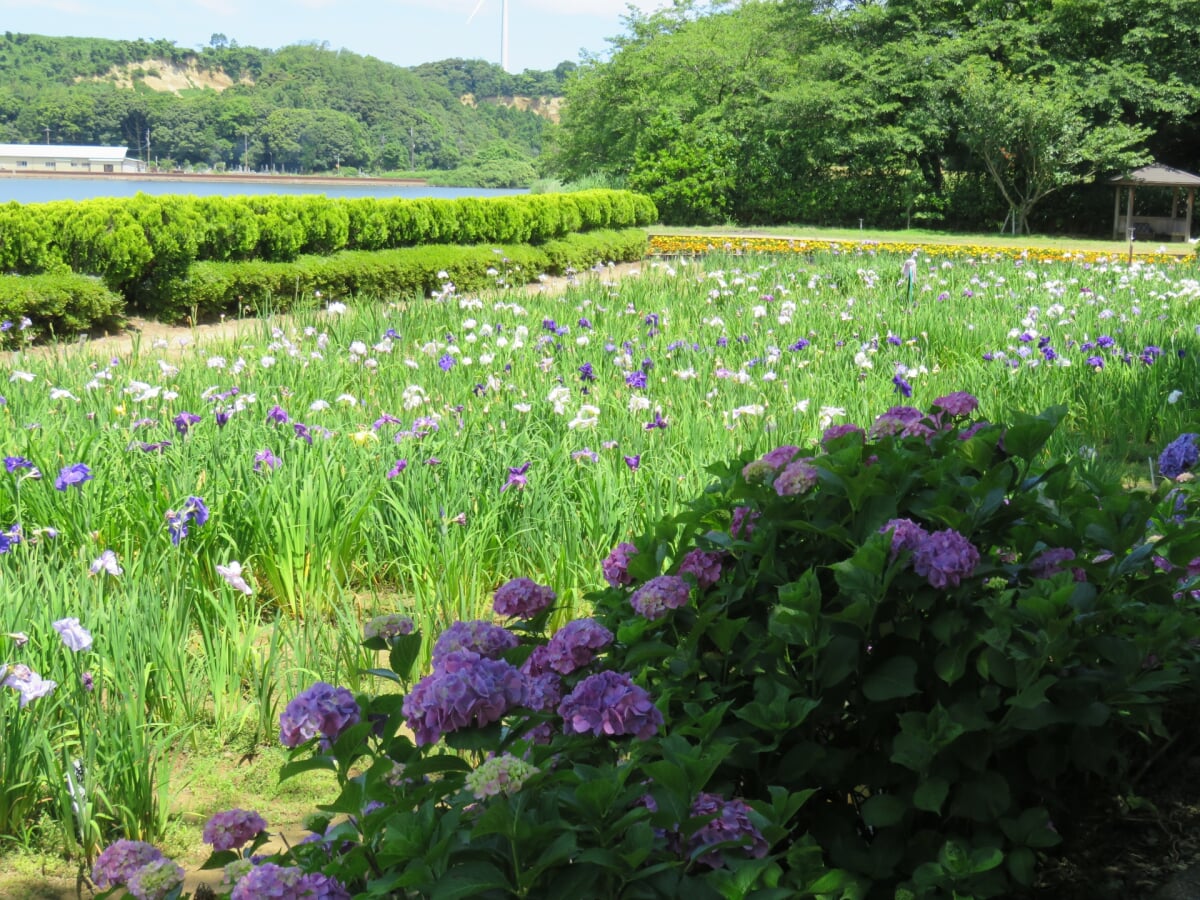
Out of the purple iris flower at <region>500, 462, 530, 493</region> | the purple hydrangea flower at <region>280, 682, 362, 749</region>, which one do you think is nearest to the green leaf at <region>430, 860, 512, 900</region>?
the purple hydrangea flower at <region>280, 682, 362, 749</region>

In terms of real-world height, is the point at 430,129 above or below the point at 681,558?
above

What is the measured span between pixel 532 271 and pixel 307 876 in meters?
13.1

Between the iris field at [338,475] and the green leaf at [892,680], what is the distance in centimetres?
141

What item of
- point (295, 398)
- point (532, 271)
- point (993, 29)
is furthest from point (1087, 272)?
point (993, 29)

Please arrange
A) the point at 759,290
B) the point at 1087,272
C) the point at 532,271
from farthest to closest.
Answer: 1. the point at 532,271
2. the point at 1087,272
3. the point at 759,290

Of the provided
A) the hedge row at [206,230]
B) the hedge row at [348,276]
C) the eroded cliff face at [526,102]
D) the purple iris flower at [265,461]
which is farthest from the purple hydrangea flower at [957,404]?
the eroded cliff face at [526,102]

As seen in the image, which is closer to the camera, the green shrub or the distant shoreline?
the green shrub

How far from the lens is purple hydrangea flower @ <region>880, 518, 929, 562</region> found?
4.83 ft

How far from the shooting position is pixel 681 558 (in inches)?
71.7

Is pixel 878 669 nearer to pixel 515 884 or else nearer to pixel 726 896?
pixel 726 896

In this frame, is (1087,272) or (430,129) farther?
(430,129)

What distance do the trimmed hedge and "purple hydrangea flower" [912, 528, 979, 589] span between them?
26.4 feet

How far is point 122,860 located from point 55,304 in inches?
321

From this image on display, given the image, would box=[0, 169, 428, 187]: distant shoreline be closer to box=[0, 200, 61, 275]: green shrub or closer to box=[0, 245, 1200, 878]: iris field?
box=[0, 200, 61, 275]: green shrub
